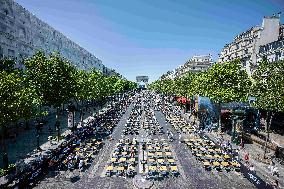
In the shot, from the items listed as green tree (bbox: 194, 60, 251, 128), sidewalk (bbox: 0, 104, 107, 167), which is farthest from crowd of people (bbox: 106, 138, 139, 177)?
green tree (bbox: 194, 60, 251, 128)

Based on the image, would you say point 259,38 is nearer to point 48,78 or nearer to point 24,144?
point 48,78

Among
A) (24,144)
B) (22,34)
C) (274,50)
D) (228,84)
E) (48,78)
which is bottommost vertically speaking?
(24,144)

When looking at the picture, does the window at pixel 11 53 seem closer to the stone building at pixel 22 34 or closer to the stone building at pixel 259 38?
the stone building at pixel 22 34

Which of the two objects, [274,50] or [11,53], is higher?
[274,50]

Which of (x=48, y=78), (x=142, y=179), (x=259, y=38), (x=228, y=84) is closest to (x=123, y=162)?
(x=142, y=179)

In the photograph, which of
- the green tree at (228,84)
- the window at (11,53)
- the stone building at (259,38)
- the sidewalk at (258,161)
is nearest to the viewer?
the sidewalk at (258,161)

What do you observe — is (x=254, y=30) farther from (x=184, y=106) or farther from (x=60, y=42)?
(x=60, y=42)

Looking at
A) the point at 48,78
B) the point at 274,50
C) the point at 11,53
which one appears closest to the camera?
the point at 48,78

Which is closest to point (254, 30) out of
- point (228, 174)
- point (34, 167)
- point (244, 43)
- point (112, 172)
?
point (244, 43)

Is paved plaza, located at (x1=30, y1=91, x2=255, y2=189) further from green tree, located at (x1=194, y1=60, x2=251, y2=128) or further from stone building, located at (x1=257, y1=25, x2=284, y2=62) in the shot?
stone building, located at (x1=257, y1=25, x2=284, y2=62)

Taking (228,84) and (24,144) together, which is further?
(228,84)

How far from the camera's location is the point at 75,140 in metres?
48.8

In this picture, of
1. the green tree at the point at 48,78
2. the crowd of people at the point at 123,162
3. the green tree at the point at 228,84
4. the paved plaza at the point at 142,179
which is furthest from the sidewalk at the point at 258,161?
the green tree at the point at 48,78

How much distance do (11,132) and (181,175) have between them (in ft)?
118
